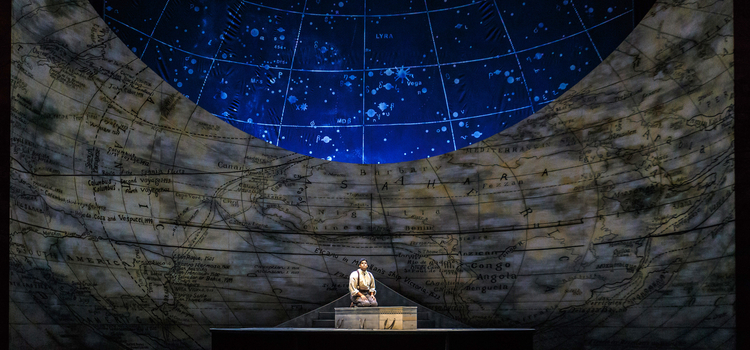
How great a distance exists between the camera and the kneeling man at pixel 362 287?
11336 mm

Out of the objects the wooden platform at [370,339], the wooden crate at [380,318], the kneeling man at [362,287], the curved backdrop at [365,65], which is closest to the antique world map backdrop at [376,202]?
the curved backdrop at [365,65]

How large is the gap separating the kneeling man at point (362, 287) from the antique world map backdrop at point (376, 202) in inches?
47.6

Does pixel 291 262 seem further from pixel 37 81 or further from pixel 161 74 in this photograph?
pixel 37 81

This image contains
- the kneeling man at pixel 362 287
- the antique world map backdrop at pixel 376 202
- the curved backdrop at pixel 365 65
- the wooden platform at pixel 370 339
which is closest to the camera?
the wooden platform at pixel 370 339

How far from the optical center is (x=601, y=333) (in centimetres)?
1098

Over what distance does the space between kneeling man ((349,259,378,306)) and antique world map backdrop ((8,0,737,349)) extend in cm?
121

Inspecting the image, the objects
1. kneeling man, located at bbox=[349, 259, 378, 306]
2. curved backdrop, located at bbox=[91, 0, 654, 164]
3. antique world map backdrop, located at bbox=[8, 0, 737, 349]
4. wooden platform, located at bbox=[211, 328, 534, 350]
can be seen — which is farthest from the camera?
curved backdrop, located at bbox=[91, 0, 654, 164]

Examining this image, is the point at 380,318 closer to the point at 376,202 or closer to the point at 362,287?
the point at 362,287

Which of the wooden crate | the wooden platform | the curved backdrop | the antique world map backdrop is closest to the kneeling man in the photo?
the wooden crate

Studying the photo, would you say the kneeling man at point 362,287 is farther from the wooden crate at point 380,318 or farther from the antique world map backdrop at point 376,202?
the antique world map backdrop at point 376,202

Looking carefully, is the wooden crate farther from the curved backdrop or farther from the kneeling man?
the curved backdrop

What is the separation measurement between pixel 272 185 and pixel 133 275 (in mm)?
3126

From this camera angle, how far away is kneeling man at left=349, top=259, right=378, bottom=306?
11336mm
